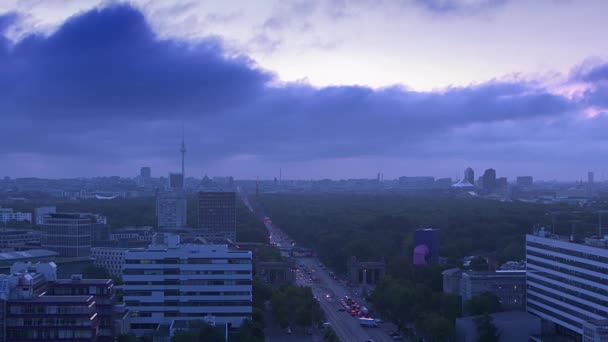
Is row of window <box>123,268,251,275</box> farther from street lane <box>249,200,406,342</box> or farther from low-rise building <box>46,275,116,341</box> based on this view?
street lane <box>249,200,406,342</box>

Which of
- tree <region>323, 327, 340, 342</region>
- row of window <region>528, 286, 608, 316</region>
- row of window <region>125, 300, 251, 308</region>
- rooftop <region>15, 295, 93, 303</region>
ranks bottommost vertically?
tree <region>323, 327, 340, 342</region>

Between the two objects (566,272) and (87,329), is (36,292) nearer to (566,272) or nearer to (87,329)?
(87,329)

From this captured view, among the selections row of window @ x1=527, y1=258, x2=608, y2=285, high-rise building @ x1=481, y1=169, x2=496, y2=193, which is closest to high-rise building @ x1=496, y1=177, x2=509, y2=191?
high-rise building @ x1=481, y1=169, x2=496, y2=193

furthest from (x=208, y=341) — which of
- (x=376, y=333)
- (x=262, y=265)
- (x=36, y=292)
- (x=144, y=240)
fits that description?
(x=144, y=240)

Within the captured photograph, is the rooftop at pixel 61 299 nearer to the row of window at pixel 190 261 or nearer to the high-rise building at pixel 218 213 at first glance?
the row of window at pixel 190 261

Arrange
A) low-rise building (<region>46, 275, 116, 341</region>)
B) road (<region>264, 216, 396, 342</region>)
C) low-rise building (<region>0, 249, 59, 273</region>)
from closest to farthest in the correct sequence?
1. low-rise building (<region>46, 275, 116, 341</region>)
2. road (<region>264, 216, 396, 342</region>)
3. low-rise building (<region>0, 249, 59, 273</region>)

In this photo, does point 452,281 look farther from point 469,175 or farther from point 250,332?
point 469,175

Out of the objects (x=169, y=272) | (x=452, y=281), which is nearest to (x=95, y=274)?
(x=169, y=272)
